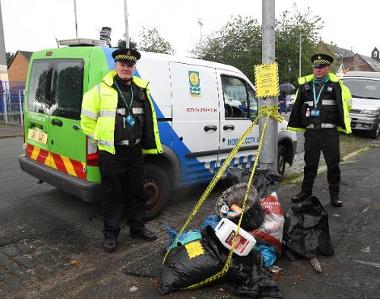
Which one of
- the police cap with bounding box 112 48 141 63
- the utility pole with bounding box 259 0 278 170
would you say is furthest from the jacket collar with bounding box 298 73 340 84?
the police cap with bounding box 112 48 141 63

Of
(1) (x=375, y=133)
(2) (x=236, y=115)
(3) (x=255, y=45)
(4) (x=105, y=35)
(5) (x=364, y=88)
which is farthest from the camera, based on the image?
(3) (x=255, y=45)

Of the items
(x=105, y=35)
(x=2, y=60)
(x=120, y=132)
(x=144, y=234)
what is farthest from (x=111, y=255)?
(x=2, y=60)

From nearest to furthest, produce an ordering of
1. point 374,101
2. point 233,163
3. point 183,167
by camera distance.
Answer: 1. point 183,167
2. point 233,163
3. point 374,101

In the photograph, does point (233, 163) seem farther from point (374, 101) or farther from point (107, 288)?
point (374, 101)

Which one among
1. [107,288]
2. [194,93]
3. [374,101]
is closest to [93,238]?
[107,288]

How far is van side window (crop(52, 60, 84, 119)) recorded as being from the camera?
15.0 ft

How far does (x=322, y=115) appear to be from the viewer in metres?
5.39

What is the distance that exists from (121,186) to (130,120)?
0.74m

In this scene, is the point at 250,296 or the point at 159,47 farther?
the point at 159,47

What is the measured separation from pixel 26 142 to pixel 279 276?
3.66 m

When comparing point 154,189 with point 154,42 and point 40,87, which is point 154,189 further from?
point 154,42

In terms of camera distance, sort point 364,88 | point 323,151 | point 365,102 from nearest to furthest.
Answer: point 323,151 < point 365,102 < point 364,88

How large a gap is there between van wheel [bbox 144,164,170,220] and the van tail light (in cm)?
66

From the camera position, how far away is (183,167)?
17.5 feet
